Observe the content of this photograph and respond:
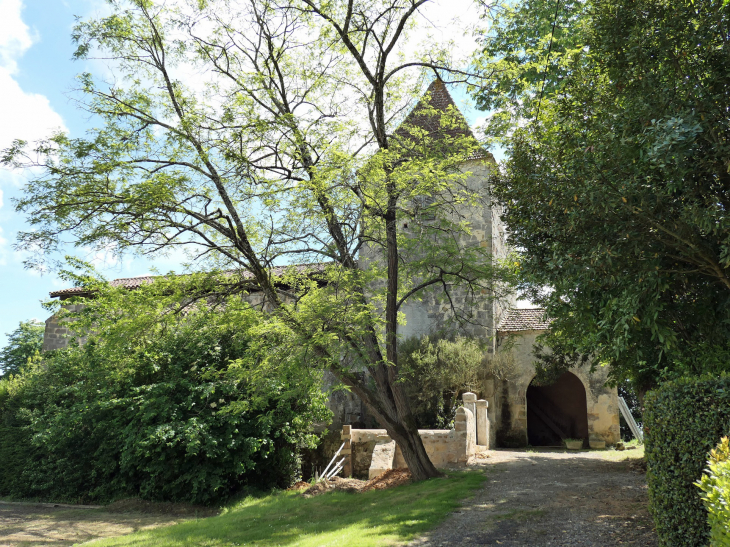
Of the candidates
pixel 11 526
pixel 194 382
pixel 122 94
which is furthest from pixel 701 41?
pixel 11 526

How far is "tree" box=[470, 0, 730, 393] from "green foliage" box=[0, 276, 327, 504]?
23.4 ft

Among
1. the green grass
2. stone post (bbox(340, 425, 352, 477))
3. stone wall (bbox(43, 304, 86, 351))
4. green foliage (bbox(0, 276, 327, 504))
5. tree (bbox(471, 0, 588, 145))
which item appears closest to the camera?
the green grass

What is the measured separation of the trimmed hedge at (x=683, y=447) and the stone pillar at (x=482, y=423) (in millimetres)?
9662

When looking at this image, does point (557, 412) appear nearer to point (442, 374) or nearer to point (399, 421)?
point (442, 374)

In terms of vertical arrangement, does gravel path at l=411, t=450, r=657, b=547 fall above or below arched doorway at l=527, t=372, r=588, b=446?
below

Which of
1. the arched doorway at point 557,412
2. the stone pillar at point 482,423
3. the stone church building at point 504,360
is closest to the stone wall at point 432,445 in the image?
the stone pillar at point 482,423

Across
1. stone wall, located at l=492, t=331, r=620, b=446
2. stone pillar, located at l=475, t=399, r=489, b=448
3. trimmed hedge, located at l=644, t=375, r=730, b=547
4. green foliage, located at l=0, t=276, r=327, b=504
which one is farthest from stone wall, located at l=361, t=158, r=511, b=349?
trimmed hedge, located at l=644, t=375, r=730, b=547

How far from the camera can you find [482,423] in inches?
587

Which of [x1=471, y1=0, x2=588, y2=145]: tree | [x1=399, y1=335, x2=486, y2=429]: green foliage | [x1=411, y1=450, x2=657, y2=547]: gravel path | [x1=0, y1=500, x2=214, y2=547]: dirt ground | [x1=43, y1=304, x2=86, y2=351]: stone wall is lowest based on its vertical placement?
[x1=0, y1=500, x2=214, y2=547]: dirt ground

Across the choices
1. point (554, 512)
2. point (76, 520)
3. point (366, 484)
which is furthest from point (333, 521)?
point (76, 520)

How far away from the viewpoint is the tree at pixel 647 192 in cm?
505

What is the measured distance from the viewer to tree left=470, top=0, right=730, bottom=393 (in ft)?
16.6

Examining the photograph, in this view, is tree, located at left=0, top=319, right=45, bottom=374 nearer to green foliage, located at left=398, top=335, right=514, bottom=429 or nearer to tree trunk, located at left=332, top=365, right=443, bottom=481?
green foliage, located at left=398, top=335, right=514, bottom=429

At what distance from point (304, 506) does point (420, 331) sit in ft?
30.1
